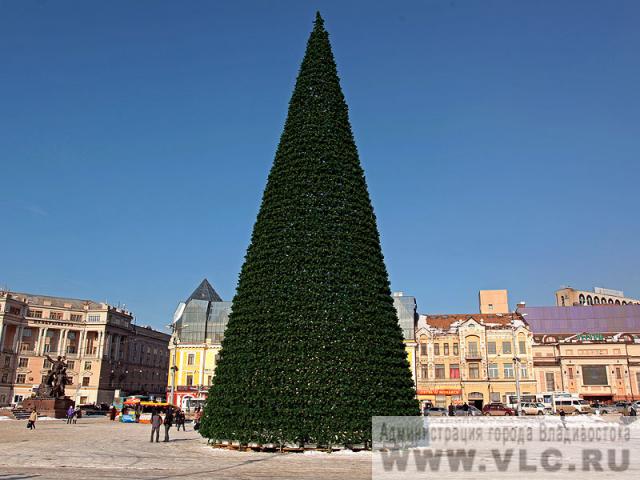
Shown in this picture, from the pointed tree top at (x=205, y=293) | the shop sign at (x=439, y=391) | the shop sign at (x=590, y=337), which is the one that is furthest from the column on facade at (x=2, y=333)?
the shop sign at (x=590, y=337)

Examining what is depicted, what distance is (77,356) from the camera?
301 feet

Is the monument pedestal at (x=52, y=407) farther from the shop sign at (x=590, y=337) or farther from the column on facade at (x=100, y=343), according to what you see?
the shop sign at (x=590, y=337)

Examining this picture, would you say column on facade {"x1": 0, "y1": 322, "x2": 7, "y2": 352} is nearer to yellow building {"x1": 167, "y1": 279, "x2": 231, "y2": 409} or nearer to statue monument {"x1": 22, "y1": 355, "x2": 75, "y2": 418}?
yellow building {"x1": 167, "y1": 279, "x2": 231, "y2": 409}

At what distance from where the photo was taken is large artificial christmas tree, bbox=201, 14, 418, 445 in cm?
A: 1709

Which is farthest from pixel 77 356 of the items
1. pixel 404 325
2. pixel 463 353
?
pixel 463 353

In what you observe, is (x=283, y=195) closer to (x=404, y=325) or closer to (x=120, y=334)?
(x=404, y=325)

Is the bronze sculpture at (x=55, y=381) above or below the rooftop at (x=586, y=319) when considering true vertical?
below

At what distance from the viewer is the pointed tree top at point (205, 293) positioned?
3383 inches

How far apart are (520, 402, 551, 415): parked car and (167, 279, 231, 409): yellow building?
3467 centimetres

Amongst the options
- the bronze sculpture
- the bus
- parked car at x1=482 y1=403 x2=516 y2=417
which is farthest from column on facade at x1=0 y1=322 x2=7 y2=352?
the bus

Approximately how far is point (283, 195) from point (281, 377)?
6476 millimetres

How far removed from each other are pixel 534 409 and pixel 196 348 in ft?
130

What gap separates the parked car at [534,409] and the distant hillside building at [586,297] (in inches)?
2000

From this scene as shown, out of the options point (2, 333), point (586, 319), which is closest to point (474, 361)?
point (586, 319)
